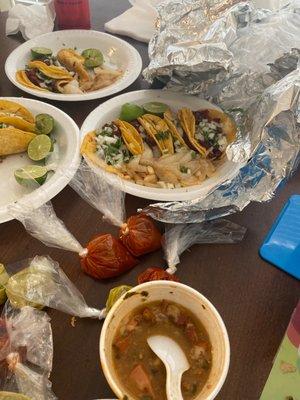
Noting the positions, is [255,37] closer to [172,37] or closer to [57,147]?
[172,37]

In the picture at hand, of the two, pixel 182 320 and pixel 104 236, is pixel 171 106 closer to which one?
pixel 104 236

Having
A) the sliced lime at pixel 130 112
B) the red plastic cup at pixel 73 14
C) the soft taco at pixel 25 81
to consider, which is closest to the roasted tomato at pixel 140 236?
the sliced lime at pixel 130 112

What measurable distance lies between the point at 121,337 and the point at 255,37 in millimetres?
856

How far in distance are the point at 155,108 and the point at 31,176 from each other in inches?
14.7

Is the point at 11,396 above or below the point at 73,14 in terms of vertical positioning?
below

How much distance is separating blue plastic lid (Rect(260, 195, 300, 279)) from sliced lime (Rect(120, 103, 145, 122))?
44 cm

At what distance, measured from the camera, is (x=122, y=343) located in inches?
19.7

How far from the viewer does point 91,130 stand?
94cm

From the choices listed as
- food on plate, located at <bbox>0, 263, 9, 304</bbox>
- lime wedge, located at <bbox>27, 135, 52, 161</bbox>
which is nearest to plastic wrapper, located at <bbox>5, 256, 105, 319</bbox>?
food on plate, located at <bbox>0, 263, 9, 304</bbox>

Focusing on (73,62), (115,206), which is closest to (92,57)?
(73,62)

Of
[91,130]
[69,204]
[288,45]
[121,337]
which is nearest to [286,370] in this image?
[121,337]

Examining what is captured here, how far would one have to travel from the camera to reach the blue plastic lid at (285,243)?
710 mm

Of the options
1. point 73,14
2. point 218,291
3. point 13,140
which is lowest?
point 218,291

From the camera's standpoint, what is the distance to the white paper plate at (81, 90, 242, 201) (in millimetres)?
805
